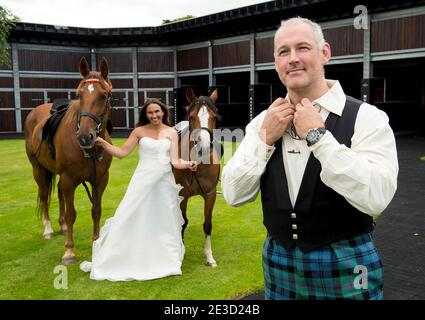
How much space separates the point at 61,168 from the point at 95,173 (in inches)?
16.4

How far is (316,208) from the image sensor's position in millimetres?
1808

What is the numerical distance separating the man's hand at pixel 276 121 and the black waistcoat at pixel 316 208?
0.12 metres

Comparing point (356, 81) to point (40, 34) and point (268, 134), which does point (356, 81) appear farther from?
point (268, 134)

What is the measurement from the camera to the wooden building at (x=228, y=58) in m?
18.4

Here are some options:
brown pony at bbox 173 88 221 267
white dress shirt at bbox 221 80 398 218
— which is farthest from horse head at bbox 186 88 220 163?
white dress shirt at bbox 221 80 398 218

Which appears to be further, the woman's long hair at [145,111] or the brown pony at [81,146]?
the woman's long hair at [145,111]

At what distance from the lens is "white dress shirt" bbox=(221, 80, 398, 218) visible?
1.63 m

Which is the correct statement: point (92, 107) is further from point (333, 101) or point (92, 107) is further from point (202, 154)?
point (333, 101)

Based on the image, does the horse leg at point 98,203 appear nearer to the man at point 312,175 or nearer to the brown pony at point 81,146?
the brown pony at point 81,146

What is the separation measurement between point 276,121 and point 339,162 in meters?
0.34

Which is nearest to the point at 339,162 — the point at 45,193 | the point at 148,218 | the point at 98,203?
the point at 148,218

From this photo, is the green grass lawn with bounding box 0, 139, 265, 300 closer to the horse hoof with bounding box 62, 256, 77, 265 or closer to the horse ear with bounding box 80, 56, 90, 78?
the horse hoof with bounding box 62, 256, 77, 265

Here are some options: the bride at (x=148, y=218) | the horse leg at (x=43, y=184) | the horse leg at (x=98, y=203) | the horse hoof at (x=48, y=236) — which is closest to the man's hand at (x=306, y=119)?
the bride at (x=148, y=218)

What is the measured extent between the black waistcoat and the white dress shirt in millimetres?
32
